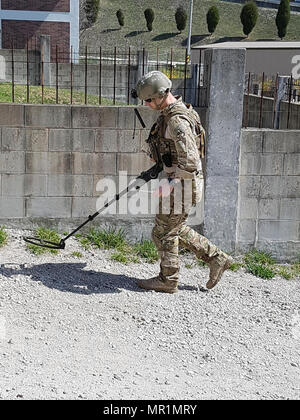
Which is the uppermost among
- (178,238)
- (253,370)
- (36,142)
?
(36,142)

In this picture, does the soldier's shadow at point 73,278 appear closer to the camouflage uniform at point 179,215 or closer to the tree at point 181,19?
the camouflage uniform at point 179,215

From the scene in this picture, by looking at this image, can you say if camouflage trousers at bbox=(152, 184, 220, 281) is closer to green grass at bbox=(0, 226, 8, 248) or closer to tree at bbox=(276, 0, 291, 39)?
green grass at bbox=(0, 226, 8, 248)

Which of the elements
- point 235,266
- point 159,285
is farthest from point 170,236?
point 235,266

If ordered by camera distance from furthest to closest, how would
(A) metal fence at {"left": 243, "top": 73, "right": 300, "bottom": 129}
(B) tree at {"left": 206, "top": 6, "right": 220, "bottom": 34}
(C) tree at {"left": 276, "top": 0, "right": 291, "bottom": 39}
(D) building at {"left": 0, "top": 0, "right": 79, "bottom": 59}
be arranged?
(C) tree at {"left": 276, "top": 0, "right": 291, "bottom": 39} → (B) tree at {"left": 206, "top": 6, "right": 220, "bottom": 34} → (D) building at {"left": 0, "top": 0, "right": 79, "bottom": 59} → (A) metal fence at {"left": 243, "top": 73, "right": 300, "bottom": 129}

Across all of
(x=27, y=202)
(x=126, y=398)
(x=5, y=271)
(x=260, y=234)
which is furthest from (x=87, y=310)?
(x=260, y=234)

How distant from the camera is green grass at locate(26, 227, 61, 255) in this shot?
20.5ft

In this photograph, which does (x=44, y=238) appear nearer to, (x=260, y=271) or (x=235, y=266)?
(x=235, y=266)

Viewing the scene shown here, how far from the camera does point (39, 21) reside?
32.7 m

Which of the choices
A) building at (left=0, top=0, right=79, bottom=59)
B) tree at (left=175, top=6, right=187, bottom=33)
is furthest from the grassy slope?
building at (left=0, top=0, right=79, bottom=59)

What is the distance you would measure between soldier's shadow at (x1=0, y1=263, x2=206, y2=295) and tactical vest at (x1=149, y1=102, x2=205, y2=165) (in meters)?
1.26

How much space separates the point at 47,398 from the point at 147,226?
3293 mm

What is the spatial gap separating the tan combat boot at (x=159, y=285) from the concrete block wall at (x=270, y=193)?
1.46 meters

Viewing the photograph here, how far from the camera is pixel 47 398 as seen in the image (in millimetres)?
3648

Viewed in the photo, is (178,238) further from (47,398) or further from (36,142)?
(47,398)
